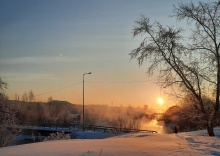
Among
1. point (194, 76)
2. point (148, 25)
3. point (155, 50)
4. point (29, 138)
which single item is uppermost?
point (148, 25)

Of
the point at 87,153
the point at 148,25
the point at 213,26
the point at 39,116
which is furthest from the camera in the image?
the point at 39,116

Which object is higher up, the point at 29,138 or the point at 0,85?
the point at 0,85

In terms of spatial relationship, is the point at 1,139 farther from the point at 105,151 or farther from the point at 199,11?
the point at 105,151

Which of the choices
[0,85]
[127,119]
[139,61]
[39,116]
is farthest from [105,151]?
[39,116]

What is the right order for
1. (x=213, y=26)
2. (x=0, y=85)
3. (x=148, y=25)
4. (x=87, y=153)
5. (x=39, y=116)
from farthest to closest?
(x=39, y=116) < (x=0, y=85) < (x=148, y=25) < (x=213, y=26) < (x=87, y=153)

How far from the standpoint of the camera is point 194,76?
24594 millimetres

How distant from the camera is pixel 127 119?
73.0m

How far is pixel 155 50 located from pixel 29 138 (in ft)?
170

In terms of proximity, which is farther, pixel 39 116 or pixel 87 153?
pixel 39 116

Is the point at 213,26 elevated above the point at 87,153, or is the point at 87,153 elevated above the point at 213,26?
the point at 213,26

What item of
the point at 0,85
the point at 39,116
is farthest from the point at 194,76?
the point at 39,116

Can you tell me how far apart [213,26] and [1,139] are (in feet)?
86.9

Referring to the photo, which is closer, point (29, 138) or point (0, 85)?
point (0, 85)

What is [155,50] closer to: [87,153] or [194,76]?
[194,76]
